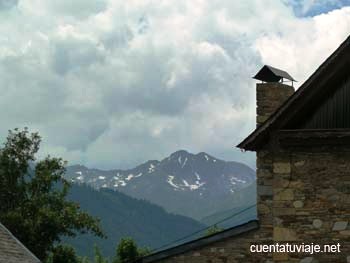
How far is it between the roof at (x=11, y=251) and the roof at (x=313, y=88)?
12.7m

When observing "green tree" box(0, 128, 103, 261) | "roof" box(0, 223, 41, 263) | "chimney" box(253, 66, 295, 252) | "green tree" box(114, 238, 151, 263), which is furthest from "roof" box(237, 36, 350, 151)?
"green tree" box(114, 238, 151, 263)

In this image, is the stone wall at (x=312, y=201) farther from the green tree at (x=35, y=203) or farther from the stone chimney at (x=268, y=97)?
the green tree at (x=35, y=203)

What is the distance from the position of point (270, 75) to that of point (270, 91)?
675 mm

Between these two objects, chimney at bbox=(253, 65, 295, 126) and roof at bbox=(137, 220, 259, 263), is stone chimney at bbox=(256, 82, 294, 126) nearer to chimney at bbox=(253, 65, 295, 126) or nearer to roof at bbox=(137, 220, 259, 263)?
chimney at bbox=(253, 65, 295, 126)

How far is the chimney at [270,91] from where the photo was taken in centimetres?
1906

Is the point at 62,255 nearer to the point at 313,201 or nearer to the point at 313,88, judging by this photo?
the point at 313,201

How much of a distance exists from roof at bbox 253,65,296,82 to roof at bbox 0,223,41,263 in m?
10.8

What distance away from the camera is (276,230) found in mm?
14742

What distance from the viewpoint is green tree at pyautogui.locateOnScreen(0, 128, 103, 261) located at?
43.9 metres

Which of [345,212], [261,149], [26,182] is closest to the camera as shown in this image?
[345,212]

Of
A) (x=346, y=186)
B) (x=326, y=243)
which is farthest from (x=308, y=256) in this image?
(x=346, y=186)

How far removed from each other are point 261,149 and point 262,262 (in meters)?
2.66

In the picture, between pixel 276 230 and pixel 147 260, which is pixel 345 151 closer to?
pixel 276 230

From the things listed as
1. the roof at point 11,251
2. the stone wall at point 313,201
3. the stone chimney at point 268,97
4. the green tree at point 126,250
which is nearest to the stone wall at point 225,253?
the stone wall at point 313,201
